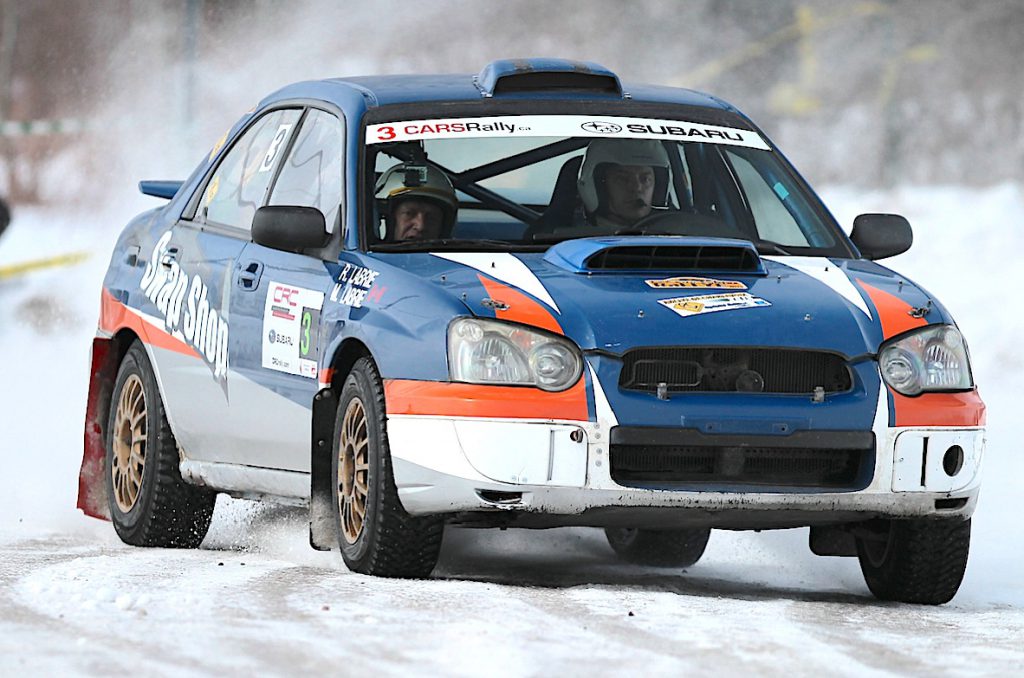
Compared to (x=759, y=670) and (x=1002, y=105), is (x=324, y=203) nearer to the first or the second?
(x=759, y=670)

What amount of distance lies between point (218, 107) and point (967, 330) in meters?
9.27

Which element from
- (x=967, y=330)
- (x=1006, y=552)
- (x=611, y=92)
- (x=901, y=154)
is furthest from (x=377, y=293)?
(x=901, y=154)

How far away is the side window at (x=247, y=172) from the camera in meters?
8.30

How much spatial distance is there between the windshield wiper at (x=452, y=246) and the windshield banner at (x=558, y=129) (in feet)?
1.61

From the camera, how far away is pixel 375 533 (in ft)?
22.0

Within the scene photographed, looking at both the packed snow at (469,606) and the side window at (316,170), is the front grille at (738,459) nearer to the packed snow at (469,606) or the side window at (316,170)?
the packed snow at (469,606)

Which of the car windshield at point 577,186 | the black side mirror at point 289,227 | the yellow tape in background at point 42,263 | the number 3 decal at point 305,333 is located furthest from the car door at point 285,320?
the yellow tape in background at point 42,263

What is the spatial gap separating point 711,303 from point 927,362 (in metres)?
0.63

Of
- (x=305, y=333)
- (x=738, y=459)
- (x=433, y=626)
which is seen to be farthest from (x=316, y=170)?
(x=433, y=626)

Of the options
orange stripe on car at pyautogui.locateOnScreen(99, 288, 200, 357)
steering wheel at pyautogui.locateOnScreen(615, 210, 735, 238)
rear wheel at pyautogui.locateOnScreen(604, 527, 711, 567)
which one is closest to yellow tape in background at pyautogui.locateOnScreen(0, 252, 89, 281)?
orange stripe on car at pyautogui.locateOnScreen(99, 288, 200, 357)

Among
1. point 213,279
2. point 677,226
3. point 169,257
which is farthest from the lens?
point 169,257

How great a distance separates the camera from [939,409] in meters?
6.74

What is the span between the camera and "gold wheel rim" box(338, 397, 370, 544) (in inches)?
271

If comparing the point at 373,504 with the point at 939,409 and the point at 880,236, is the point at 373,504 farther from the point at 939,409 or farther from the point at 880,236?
the point at 880,236
